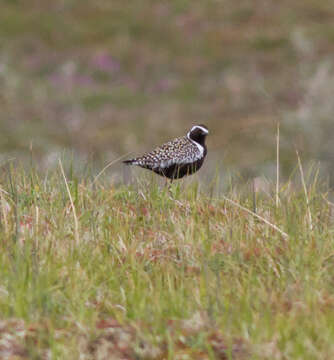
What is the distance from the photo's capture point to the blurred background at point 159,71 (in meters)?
43.4

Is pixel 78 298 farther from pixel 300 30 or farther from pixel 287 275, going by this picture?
pixel 300 30

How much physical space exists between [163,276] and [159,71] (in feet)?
172

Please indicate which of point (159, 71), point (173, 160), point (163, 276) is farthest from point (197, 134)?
point (159, 71)

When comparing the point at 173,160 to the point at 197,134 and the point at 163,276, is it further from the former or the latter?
the point at 163,276

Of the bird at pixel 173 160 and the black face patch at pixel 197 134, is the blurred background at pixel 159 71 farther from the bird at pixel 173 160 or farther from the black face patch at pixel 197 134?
the bird at pixel 173 160

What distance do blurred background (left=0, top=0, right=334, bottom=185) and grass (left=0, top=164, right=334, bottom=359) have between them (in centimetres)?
2623

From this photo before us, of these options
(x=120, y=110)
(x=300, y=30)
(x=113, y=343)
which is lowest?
(x=120, y=110)

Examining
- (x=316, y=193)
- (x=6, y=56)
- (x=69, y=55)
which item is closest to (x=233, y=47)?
(x=69, y=55)

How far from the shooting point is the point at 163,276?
5961mm

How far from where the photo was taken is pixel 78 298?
5.32m

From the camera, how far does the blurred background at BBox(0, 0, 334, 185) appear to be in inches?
1709

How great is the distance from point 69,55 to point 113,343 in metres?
56.8

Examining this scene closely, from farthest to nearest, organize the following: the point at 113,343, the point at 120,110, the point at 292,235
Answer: the point at 120,110 → the point at 292,235 → the point at 113,343

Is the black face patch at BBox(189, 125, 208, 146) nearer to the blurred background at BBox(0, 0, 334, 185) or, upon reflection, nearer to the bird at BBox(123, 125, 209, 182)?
the bird at BBox(123, 125, 209, 182)
